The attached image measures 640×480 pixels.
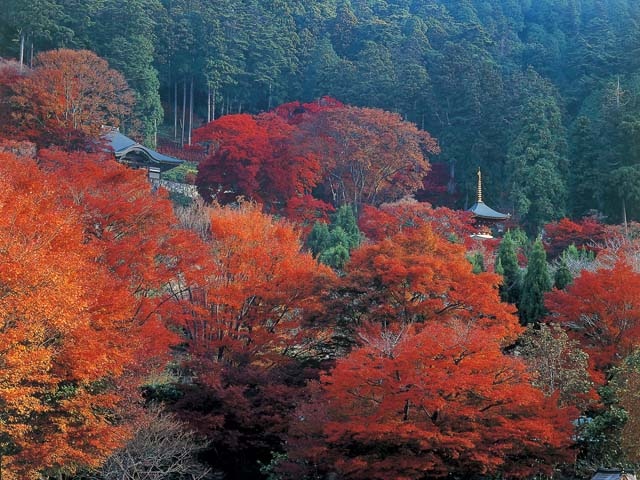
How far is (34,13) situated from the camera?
1751 inches

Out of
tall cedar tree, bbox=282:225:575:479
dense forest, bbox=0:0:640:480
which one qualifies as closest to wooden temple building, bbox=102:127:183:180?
dense forest, bbox=0:0:640:480

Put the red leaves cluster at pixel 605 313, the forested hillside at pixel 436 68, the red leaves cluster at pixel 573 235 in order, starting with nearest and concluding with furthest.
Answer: the red leaves cluster at pixel 605 313 → the red leaves cluster at pixel 573 235 → the forested hillside at pixel 436 68

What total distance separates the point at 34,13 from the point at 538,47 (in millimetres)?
31813

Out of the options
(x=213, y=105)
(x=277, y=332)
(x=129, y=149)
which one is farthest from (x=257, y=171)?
(x=213, y=105)

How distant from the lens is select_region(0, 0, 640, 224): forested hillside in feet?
123

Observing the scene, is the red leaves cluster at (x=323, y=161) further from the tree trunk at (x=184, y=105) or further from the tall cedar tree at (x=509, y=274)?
the tree trunk at (x=184, y=105)

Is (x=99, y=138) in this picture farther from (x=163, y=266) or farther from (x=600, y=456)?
(x=600, y=456)

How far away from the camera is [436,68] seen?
153ft

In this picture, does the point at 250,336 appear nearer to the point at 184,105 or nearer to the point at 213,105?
the point at 213,105

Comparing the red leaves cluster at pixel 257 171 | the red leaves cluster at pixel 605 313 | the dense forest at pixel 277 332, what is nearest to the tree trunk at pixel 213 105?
the red leaves cluster at pixel 257 171

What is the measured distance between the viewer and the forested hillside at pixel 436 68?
37406mm

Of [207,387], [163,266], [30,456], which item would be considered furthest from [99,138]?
[30,456]

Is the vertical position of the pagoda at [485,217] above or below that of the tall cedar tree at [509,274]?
below

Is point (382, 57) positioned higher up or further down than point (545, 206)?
higher up
